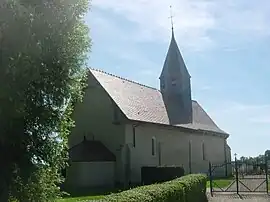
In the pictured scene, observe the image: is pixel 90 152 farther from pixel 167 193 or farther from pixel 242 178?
pixel 167 193

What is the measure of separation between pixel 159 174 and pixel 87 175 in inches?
203

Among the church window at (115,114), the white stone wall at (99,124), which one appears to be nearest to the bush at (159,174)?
the white stone wall at (99,124)

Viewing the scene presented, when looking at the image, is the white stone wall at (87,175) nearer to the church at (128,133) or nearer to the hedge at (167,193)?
the church at (128,133)

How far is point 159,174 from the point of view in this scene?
3180cm

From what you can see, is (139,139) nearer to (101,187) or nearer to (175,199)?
(101,187)

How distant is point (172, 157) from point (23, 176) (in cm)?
2910

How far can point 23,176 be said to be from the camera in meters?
11.5

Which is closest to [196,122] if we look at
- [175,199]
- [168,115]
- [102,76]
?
[168,115]

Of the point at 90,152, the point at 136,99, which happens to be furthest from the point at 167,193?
the point at 136,99

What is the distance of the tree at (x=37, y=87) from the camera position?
10367mm

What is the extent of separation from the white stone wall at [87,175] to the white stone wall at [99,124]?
1672 mm

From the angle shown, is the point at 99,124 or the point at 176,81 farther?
the point at 176,81

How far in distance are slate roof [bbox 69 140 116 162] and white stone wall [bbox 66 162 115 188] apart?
0.36m

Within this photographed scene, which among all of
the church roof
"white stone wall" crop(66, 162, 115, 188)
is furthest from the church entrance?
"white stone wall" crop(66, 162, 115, 188)
